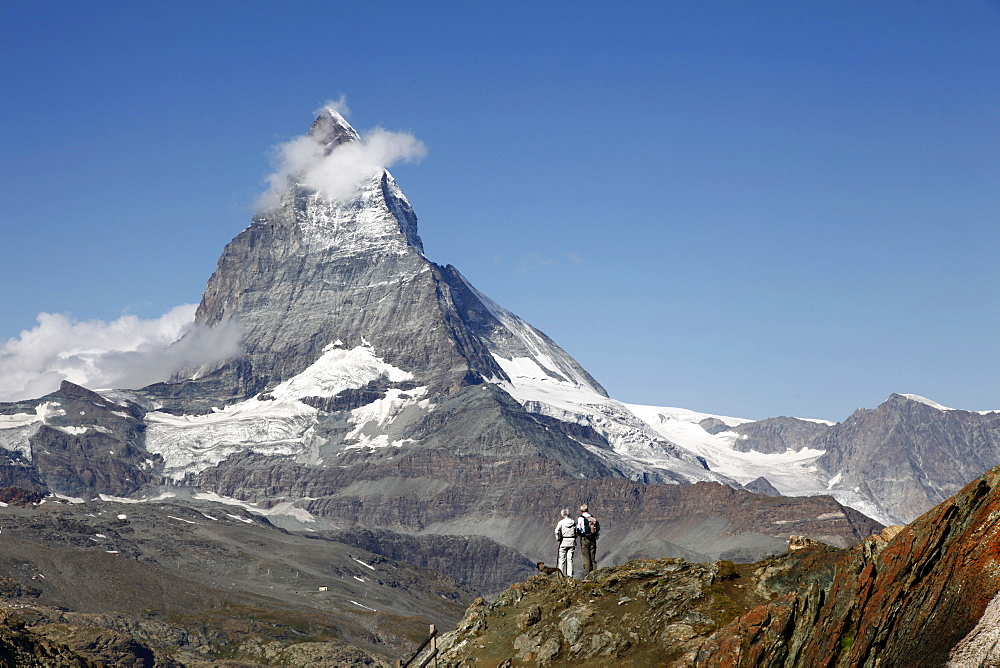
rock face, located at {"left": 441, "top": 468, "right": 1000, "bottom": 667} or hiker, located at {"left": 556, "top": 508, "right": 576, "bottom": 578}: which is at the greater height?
hiker, located at {"left": 556, "top": 508, "right": 576, "bottom": 578}

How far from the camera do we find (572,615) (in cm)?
4278

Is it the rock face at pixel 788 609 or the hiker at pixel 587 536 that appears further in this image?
the hiker at pixel 587 536

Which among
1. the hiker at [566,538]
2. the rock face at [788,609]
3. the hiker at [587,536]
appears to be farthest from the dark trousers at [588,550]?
the rock face at [788,609]

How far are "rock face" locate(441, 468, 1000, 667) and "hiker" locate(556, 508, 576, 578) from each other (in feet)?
3.19

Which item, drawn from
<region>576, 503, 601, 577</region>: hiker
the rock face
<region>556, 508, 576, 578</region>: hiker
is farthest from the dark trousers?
the rock face

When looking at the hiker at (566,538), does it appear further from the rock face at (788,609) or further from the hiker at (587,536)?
the rock face at (788,609)

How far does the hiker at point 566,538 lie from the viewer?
153ft

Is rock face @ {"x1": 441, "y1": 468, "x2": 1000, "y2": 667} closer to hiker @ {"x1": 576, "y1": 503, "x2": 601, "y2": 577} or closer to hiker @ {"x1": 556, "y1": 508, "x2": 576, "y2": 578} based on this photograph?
hiker @ {"x1": 556, "y1": 508, "x2": 576, "y2": 578}

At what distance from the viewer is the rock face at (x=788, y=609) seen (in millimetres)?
22094

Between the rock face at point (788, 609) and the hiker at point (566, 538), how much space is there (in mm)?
973

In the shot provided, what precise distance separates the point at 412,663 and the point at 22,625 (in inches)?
2035

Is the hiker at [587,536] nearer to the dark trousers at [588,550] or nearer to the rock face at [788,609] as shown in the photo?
the dark trousers at [588,550]

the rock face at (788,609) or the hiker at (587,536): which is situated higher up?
the hiker at (587,536)

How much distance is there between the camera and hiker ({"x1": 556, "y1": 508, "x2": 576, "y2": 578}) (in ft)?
153
